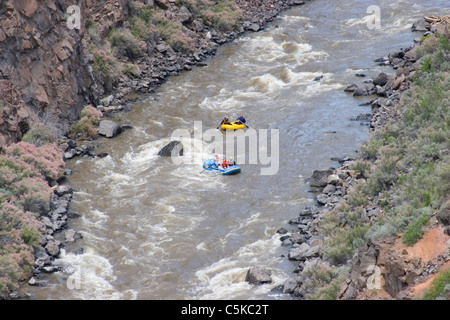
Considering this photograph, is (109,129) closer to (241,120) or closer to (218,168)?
(241,120)

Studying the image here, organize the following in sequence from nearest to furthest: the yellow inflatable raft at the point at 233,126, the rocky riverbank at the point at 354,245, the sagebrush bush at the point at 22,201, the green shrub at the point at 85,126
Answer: the rocky riverbank at the point at 354,245
the sagebrush bush at the point at 22,201
the green shrub at the point at 85,126
the yellow inflatable raft at the point at 233,126

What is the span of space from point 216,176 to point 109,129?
6.52 m

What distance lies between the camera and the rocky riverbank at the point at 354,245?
1220 cm

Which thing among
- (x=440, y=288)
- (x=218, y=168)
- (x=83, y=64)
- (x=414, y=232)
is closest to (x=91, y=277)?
(x=218, y=168)

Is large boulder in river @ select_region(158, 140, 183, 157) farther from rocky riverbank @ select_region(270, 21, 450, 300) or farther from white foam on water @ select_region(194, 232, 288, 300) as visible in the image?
white foam on water @ select_region(194, 232, 288, 300)

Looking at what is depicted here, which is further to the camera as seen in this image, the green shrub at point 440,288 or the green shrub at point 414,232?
the green shrub at point 414,232

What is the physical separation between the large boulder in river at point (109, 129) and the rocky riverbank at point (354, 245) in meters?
9.87

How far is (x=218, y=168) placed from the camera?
A: 76.5ft

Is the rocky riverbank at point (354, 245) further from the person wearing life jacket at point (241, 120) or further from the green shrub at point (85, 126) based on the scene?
the green shrub at point (85, 126)

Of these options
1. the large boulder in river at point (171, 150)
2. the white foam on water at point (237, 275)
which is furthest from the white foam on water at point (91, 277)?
the large boulder in river at point (171, 150)

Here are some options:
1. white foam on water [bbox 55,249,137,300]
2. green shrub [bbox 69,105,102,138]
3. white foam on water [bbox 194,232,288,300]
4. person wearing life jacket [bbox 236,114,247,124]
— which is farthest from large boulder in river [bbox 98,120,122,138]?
white foam on water [bbox 194,232,288,300]

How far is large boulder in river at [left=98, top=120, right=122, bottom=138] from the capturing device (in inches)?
1049

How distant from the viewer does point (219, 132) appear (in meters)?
27.3
